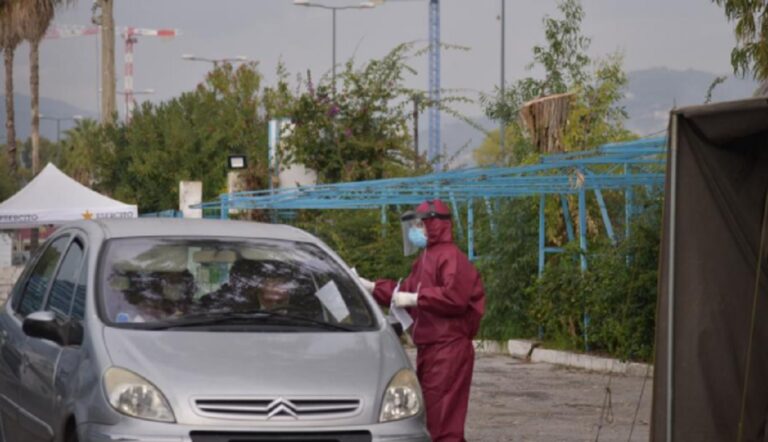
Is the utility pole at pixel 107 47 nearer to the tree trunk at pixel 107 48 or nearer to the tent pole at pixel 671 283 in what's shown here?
the tree trunk at pixel 107 48

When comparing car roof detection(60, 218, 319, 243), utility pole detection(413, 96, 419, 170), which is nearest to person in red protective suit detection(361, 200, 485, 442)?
car roof detection(60, 218, 319, 243)

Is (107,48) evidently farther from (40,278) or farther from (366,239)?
(40,278)

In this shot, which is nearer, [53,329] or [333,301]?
[53,329]

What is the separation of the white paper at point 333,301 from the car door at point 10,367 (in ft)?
5.89

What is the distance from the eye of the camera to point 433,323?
1032 cm

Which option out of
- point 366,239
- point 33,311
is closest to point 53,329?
point 33,311

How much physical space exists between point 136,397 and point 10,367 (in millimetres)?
2082

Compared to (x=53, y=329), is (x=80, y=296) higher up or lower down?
higher up

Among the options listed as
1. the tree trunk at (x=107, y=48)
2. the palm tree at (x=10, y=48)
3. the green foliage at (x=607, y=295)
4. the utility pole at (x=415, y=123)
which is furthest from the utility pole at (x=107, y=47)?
the green foliage at (x=607, y=295)

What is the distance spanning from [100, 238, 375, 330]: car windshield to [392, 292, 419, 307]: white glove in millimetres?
632

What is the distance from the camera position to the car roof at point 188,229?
31.4ft

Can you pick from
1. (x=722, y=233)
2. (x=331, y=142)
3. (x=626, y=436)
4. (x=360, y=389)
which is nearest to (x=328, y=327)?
(x=360, y=389)

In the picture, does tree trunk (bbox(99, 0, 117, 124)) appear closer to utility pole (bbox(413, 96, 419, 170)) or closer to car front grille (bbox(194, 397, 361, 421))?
utility pole (bbox(413, 96, 419, 170))

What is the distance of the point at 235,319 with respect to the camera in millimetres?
8898
